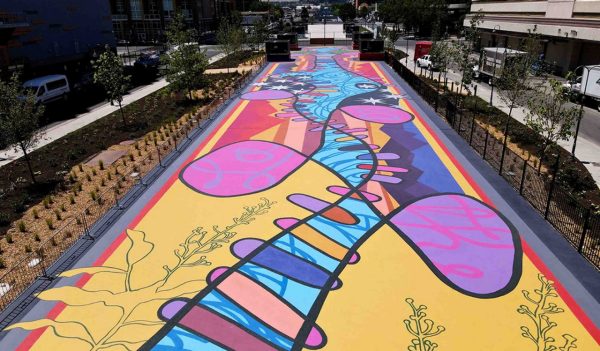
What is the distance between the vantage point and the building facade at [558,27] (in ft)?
133

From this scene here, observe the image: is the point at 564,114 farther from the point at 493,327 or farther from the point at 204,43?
the point at 204,43

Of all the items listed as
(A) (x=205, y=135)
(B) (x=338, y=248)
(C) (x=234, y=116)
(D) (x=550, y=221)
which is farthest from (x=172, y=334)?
(C) (x=234, y=116)

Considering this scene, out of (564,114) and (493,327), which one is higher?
(564,114)

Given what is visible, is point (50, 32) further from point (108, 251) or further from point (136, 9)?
point (136, 9)

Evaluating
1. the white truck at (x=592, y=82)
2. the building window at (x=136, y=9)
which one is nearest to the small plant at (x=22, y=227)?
the white truck at (x=592, y=82)

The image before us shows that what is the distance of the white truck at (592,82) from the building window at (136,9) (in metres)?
82.4

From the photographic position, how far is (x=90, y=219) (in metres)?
16.2

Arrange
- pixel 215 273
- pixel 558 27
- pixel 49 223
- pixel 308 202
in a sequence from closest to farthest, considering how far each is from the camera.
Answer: pixel 215 273
pixel 49 223
pixel 308 202
pixel 558 27

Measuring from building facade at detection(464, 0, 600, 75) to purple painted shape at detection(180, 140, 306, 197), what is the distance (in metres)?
25.7

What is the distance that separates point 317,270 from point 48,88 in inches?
1289

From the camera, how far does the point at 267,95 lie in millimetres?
34500

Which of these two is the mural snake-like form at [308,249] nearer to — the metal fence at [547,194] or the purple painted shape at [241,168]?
the purple painted shape at [241,168]

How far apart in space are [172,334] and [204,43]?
278ft

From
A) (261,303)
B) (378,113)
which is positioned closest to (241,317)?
(261,303)
